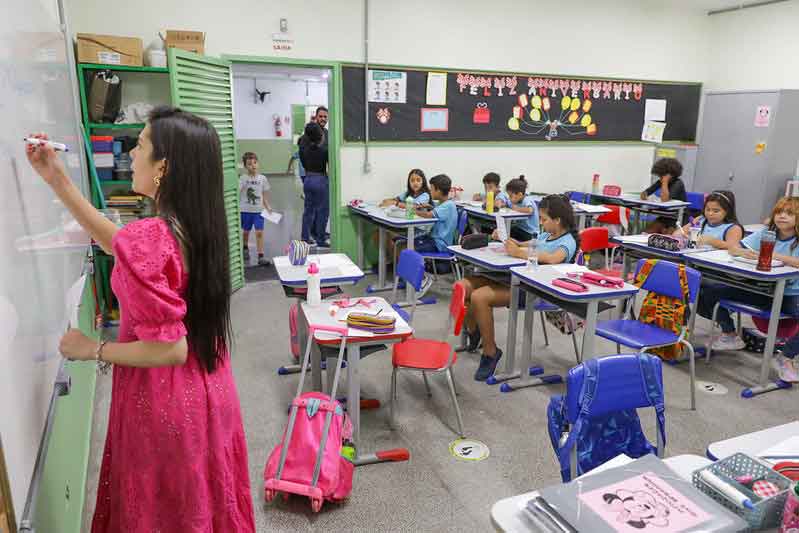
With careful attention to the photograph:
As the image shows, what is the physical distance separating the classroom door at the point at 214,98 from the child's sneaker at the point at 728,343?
3619 mm

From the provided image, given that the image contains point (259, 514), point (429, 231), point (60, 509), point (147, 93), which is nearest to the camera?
point (60, 509)

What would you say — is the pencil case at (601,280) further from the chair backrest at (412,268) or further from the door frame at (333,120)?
the door frame at (333,120)

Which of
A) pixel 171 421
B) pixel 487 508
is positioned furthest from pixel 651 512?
pixel 487 508

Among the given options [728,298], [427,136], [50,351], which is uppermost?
[427,136]

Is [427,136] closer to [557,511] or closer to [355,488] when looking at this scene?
[355,488]

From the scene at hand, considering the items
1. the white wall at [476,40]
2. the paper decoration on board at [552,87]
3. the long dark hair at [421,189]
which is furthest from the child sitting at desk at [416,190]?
the paper decoration on board at [552,87]

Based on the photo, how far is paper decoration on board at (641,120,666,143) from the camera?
7603mm

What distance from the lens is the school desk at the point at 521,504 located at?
1188 mm

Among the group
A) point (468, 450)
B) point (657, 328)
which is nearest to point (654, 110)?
point (657, 328)

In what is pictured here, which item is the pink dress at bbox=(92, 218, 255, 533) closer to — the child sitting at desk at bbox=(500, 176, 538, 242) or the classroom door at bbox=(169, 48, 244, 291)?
the classroom door at bbox=(169, 48, 244, 291)

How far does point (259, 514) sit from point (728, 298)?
335cm

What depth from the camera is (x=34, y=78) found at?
1.56m

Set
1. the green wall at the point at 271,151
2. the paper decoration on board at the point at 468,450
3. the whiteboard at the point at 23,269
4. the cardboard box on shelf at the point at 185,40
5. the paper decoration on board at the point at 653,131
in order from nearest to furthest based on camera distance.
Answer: the whiteboard at the point at 23,269 < the paper decoration on board at the point at 468,450 < the cardboard box on shelf at the point at 185,40 < the paper decoration on board at the point at 653,131 < the green wall at the point at 271,151

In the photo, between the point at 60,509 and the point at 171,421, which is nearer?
the point at 171,421
